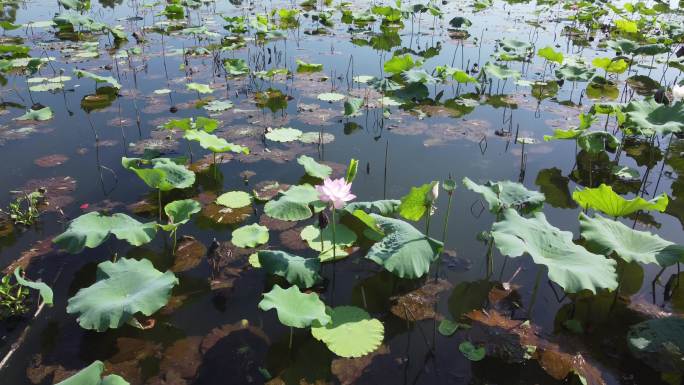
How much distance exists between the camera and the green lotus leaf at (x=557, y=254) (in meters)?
2.27

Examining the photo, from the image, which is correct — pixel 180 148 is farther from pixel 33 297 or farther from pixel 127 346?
pixel 127 346

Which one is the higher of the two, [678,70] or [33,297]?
[678,70]

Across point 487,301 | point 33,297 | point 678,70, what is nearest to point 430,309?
point 487,301

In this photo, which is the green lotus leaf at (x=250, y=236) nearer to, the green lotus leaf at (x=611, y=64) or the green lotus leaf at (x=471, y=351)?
the green lotus leaf at (x=471, y=351)

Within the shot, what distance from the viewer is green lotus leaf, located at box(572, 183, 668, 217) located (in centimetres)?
283

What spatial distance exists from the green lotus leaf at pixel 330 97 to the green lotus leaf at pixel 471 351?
434 cm

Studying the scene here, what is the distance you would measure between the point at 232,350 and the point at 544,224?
1940mm

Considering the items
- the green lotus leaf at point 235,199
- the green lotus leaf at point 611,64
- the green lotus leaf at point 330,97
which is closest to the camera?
the green lotus leaf at point 235,199

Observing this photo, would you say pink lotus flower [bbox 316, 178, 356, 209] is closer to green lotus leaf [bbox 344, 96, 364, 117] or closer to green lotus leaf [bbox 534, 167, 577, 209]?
green lotus leaf [bbox 534, 167, 577, 209]

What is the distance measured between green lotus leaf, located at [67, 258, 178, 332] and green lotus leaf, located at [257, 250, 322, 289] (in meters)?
0.54

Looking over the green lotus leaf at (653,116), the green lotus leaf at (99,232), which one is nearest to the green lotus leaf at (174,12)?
the green lotus leaf at (99,232)

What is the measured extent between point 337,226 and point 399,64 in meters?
3.78

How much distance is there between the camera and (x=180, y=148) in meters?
4.99

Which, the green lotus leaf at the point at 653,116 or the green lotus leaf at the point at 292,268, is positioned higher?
the green lotus leaf at the point at 653,116
